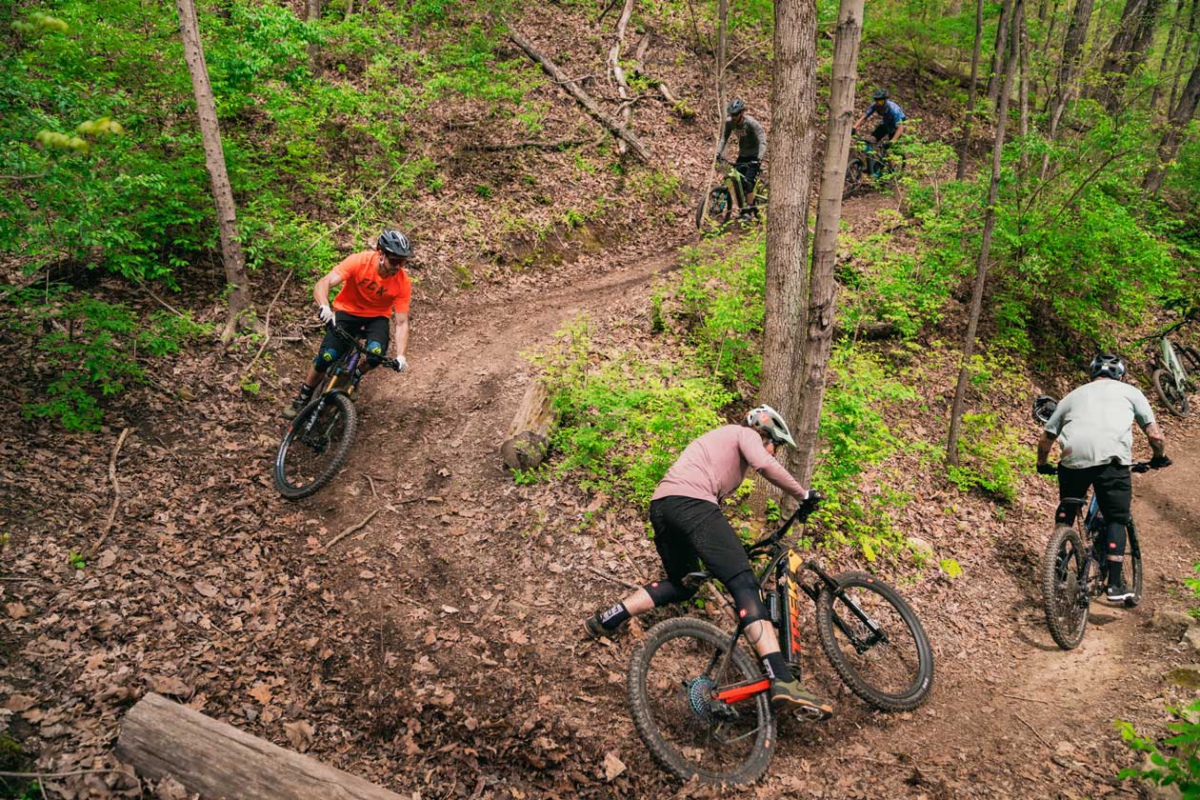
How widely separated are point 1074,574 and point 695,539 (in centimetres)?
466

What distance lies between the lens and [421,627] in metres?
5.11

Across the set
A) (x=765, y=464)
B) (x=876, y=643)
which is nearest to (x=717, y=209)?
(x=765, y=464)

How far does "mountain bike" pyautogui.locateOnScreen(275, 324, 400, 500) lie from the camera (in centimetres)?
655

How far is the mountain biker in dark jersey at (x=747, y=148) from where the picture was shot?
11.9 meters

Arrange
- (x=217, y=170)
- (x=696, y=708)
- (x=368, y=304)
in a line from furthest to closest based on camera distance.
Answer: (x=217, y=170) < (x=368, y=304) < (x=696, y=708)

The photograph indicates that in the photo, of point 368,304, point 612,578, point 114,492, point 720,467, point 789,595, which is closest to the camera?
point 720,467

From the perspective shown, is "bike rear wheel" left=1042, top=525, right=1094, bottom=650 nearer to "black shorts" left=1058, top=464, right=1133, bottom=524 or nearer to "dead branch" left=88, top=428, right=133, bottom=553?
"black shorts" left=1058, top=464, right=1133, bottom=524

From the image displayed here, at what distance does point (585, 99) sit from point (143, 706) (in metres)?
14.5

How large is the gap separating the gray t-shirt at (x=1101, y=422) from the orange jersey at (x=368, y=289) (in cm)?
743

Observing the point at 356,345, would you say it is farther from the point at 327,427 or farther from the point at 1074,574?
the point at 1074,574

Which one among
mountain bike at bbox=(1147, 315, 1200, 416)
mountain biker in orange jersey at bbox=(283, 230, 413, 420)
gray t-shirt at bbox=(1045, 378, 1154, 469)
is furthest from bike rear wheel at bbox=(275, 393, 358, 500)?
mountain bike at bbox=(1147, 315, 1200, 416)

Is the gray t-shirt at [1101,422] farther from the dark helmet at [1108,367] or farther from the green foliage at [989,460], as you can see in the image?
the green foliage at [989,460]

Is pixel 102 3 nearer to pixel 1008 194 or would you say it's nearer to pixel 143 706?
pixel 143 706

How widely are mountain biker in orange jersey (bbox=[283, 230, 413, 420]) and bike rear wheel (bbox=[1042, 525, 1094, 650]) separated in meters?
6.94
